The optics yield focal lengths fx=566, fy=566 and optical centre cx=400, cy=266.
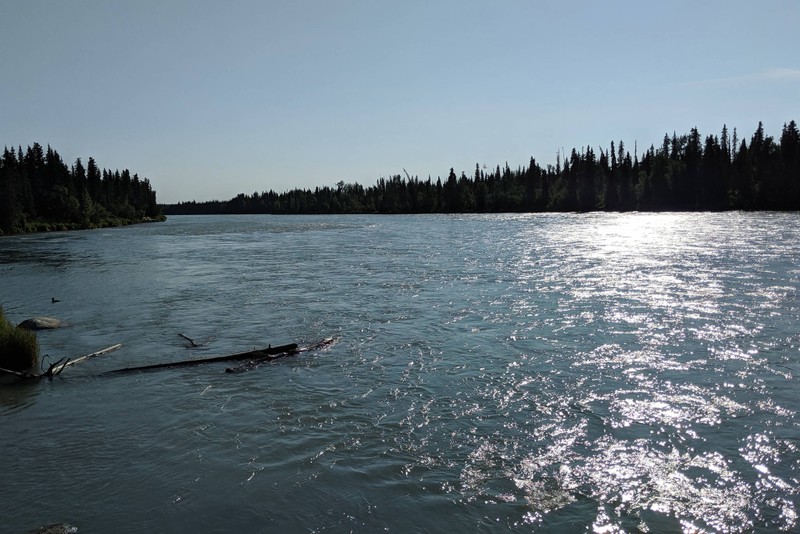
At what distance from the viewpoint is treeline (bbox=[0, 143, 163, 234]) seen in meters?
102

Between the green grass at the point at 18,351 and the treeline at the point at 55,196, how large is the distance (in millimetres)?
100822

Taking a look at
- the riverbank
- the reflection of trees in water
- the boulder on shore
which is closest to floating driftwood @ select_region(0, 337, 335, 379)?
the reflection of trees in water

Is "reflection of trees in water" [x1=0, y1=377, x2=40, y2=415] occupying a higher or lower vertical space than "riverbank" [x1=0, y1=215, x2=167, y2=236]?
lower

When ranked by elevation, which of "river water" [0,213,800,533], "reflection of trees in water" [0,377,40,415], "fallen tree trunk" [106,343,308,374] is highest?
"fallen tree trunk" [106,343,308,374]

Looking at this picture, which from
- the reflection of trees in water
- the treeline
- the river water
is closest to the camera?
the river water

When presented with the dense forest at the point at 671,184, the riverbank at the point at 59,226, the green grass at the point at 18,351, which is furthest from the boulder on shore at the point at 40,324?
the dense forest at the point at 671,184

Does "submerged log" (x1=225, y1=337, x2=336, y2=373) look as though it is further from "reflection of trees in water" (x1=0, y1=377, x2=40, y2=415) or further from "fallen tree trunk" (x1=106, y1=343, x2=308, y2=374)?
"reflection of trees in water" (x1=0, y1=377, x2=40, y2=415)

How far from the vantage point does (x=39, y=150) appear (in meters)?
156

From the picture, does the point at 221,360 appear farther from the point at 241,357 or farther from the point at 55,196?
the point at 55,196

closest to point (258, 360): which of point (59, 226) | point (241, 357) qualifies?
point (241, 357)

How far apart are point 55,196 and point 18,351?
414 ft

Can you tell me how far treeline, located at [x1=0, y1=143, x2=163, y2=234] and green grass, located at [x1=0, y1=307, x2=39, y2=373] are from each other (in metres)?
101

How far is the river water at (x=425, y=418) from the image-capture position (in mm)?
7746

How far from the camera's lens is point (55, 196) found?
400ft
